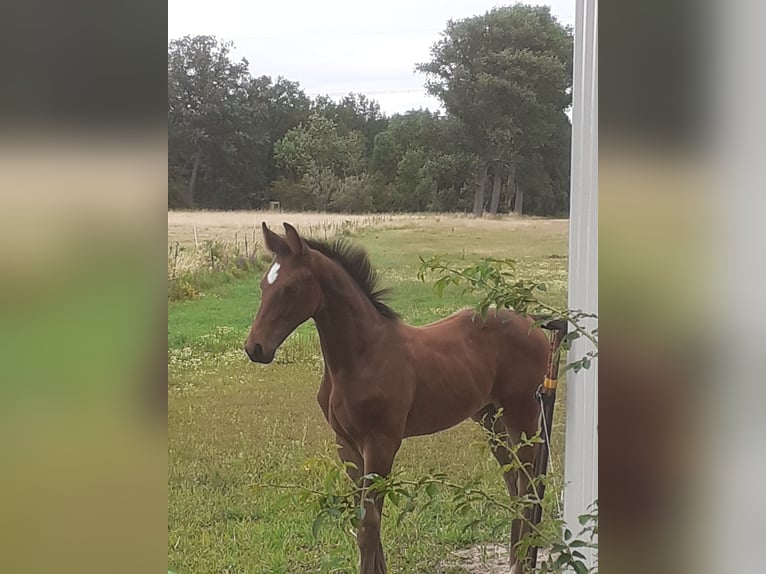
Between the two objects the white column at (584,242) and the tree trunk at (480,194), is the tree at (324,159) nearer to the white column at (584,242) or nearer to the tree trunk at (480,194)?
the tree trunk at (480,194)

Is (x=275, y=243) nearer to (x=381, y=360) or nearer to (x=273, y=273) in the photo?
(x=273, y=273)

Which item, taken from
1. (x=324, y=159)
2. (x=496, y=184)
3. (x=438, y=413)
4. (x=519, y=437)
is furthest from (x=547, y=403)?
(x=324, y=159)

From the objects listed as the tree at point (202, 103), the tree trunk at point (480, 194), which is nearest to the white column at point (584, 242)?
the tree trunk at point (480, 194)

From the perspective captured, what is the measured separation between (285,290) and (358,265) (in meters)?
0.16

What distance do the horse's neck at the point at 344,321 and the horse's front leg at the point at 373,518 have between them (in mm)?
191

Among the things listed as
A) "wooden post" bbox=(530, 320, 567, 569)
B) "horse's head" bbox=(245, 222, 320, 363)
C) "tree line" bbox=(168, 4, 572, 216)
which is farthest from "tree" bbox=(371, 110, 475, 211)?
"wooden post" bbox=(530, 320, 567, 569)

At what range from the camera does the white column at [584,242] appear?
1.32 m

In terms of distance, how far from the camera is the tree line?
1.60 metres

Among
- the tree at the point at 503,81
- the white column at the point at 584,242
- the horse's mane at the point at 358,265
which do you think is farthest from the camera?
the horse's mane at the point at 358,265
